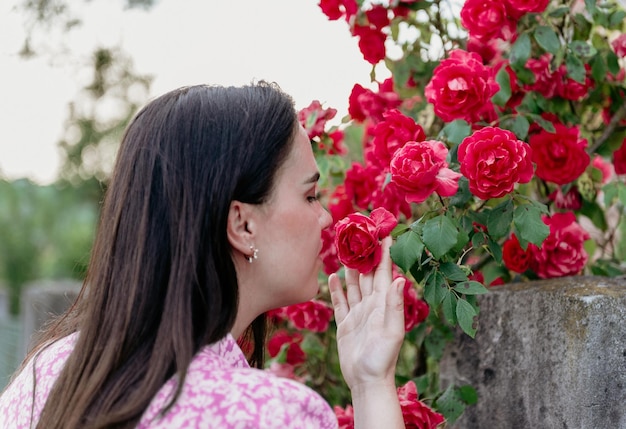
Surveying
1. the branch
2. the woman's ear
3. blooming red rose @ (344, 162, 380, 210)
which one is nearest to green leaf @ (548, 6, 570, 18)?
the branch

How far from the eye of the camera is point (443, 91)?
1991mm

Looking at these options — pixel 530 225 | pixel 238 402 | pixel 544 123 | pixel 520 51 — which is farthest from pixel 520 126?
pixel 238 402

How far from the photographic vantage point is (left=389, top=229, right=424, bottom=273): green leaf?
1756 mm

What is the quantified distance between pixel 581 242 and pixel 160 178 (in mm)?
1216

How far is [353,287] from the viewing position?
1.92 metres

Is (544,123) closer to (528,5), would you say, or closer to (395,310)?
(528,5)

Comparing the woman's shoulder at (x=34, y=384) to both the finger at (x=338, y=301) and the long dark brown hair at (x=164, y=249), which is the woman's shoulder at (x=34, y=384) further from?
the finger at (x=338, y=301)

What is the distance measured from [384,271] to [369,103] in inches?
32.4

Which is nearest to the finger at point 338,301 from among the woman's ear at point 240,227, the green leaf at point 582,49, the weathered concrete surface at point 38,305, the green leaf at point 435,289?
the green leaf at point 435,289

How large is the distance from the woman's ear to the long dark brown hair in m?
0.02

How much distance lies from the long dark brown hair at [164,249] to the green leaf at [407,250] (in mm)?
325

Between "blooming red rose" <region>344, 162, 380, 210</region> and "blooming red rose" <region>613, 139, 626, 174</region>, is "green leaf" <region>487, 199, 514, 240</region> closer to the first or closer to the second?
"blooming red rose" <region>344, 162, 380, 210</region>

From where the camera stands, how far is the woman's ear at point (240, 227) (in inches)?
62.5

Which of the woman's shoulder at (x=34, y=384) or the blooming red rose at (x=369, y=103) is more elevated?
the blooming red rose at (x=369, y=103)
